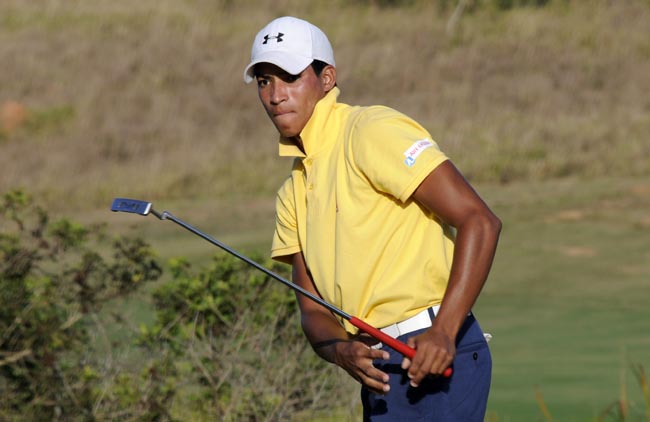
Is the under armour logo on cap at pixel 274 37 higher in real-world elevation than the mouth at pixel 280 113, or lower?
higher

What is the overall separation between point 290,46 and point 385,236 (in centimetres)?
54

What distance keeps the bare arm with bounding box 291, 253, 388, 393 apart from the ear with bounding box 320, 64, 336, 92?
0.47 meters

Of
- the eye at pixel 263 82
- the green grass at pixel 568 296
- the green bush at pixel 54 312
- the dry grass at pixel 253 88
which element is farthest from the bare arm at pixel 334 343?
the dry grass at pixel 253 88

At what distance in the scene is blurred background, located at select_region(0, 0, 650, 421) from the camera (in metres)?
6.60

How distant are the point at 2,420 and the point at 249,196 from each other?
11124 millimetres

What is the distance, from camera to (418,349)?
291 centimetres

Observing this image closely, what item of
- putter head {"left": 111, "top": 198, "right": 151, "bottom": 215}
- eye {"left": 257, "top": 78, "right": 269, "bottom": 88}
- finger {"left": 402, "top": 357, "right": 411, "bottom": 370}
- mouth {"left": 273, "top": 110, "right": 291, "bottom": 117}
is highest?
eye {"left": 257, "top": 78, "right": 269, "bottom": 88}

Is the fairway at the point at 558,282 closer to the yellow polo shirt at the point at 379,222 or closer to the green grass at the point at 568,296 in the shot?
the green grass at the point at 568,296

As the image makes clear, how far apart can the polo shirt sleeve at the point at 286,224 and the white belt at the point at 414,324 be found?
0.50 metres

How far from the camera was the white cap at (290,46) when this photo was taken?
320 cm

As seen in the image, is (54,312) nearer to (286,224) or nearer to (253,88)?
(286,224)

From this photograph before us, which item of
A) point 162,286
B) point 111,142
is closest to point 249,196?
point 111,142

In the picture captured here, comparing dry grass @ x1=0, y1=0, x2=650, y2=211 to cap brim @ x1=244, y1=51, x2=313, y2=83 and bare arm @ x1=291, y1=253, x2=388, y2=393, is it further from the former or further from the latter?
cap brim @ x1=244, y1=51, x2=313, y2=83

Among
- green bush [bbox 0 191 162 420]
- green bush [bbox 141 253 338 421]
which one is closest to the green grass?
green bush [bbox 141 253 338 421]
